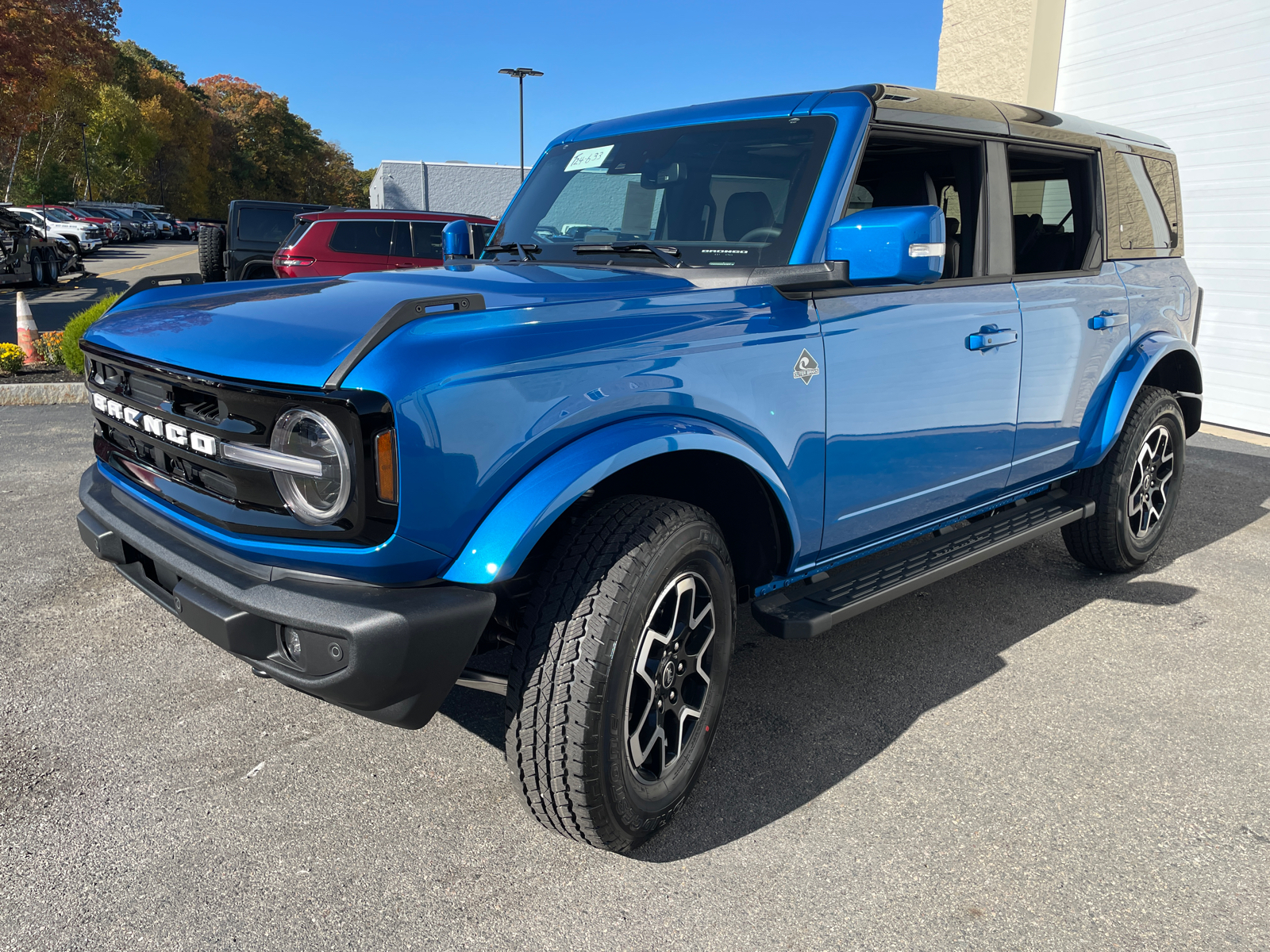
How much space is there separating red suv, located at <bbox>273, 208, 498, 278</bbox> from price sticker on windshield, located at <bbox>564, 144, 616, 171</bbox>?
8151 millimetres

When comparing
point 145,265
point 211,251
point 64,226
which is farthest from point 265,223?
point 64,226

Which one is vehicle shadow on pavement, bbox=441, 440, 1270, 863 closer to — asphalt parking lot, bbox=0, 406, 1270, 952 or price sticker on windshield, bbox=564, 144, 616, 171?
asphalt parking lot, bbox=0, 406, 1270, 952

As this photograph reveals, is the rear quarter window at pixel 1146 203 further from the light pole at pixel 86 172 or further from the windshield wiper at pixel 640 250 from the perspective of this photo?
the light pole at pixel 86 172

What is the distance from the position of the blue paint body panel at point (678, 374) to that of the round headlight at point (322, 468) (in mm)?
78

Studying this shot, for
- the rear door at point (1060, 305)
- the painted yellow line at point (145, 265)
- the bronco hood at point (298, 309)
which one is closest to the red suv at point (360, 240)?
the rear door at point (1060, 305)

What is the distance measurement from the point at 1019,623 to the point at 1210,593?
1.15 metres

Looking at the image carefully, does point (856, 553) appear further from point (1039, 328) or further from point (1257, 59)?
point (1257, 59)

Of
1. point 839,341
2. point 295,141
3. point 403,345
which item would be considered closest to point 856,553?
point 839,341

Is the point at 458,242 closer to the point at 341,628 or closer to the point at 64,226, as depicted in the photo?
the point at 341,628

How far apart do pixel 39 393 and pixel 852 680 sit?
8.11 meters

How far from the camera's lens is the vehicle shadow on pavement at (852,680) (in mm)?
2699

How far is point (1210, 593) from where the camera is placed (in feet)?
14.5

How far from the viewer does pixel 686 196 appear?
3.20 meters

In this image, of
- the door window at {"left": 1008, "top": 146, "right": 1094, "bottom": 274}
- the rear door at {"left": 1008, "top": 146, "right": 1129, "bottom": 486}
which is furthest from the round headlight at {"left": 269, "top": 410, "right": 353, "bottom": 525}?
the door window at {"left": 1008, "top": 146, "right": 1094, "bottom": 274}
